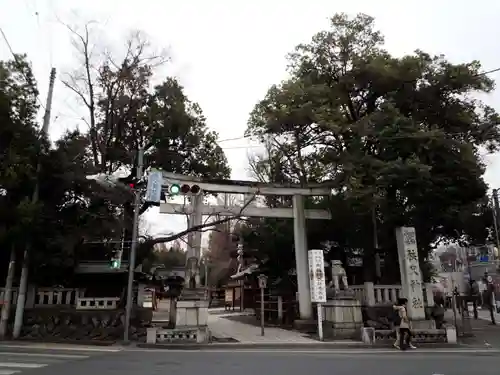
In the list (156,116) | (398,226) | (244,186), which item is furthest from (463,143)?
(156,116)

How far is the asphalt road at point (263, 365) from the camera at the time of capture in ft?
28.5

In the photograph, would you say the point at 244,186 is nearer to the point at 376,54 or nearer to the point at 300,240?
the point at 300,240

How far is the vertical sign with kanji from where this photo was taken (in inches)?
644

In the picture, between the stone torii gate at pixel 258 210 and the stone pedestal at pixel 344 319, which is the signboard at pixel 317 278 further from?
the stone torii gate at pixel 258 210

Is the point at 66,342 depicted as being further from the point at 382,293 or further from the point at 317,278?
the point at 382,293

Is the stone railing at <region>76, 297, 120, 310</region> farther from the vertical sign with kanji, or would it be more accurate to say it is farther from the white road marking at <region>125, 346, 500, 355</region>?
the vertical sign with kanji

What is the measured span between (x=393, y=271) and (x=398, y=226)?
5291mm

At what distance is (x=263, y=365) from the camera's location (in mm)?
9703

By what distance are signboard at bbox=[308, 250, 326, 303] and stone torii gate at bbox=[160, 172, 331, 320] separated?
9.13ft

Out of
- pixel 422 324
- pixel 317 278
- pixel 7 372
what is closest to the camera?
pixel 7 372

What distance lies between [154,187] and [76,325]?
6.54 m

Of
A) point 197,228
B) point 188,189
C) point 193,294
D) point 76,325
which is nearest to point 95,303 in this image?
point 76,325

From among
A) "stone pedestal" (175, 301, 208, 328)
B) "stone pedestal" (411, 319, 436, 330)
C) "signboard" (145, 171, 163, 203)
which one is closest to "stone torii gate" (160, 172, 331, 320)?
"signboard" (145, 171, 163, 203)

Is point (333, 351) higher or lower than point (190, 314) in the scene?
lower
